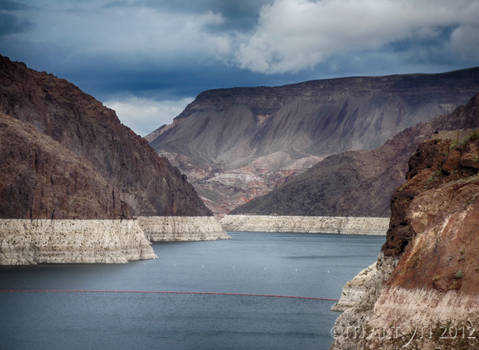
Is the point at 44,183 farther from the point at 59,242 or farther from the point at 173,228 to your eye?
the point at 173,228

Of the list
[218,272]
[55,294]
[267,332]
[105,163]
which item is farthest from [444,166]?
[105,163]

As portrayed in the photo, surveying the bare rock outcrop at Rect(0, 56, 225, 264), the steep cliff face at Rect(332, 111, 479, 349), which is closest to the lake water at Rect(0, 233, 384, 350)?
the bare rock outcrop at Rect(0, 56, 225, 264)

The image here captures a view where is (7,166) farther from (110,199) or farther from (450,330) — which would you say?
(450,330)

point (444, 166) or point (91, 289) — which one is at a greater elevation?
point (444, 166)

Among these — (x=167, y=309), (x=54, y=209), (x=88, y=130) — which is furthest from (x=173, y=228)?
(x=167, y=309)

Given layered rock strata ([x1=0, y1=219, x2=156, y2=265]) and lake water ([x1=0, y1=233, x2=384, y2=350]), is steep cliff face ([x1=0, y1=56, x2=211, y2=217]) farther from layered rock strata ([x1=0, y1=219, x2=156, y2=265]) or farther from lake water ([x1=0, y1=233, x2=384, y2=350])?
lake water ([x1=0, y1=233, x2=384, y2=350])

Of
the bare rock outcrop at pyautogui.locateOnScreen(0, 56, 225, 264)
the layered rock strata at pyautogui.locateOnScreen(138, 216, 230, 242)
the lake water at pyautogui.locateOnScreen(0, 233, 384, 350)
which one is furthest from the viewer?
the layered rock strata at pyautogui.locateOnScreen(138, 216, 230, 242)
